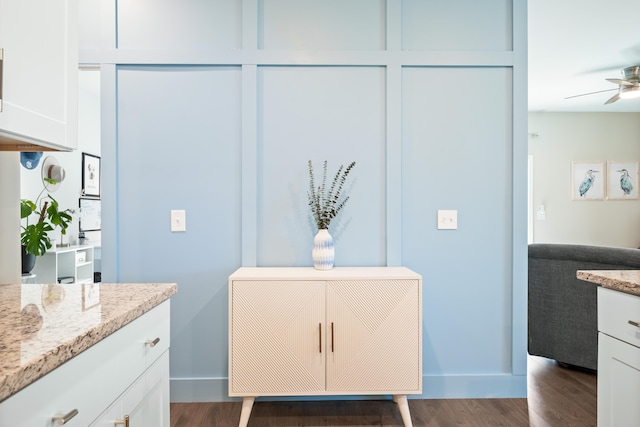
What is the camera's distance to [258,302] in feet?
6.27

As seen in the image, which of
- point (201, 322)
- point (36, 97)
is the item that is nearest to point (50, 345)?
point (36, 97)

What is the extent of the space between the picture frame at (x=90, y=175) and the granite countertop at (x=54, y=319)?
12.6 feet

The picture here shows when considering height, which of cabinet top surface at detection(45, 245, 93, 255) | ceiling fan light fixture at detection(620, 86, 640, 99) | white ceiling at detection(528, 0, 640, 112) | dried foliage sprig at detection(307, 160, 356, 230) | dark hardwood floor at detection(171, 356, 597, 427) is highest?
white ceiling at detection(528, 0, 640, 112)

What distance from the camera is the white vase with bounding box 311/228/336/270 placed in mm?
2105

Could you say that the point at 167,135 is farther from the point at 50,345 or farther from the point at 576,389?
the point at 576,389

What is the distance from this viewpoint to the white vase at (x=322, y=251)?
2.11m

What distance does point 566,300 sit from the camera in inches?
104

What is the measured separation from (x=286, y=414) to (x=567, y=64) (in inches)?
164

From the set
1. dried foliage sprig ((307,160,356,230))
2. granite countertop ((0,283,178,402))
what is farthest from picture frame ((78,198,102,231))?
granite countertop ((0,283,178,402))

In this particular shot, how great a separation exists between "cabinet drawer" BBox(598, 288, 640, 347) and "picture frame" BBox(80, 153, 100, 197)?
199 inches

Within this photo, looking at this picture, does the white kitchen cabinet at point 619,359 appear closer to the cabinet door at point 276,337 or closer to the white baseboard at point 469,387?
the white baseboard at point 469,387

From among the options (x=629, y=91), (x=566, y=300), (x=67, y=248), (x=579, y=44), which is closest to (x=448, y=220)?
(x=566, y=300)

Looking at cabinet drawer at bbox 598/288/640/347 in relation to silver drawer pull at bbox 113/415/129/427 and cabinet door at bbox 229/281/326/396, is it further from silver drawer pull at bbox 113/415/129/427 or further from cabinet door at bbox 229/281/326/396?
silver drawer pull at bbox 113/415/129/427

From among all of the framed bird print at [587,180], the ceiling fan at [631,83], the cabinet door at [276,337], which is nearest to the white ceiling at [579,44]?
the ceiling fan at [631,83]
